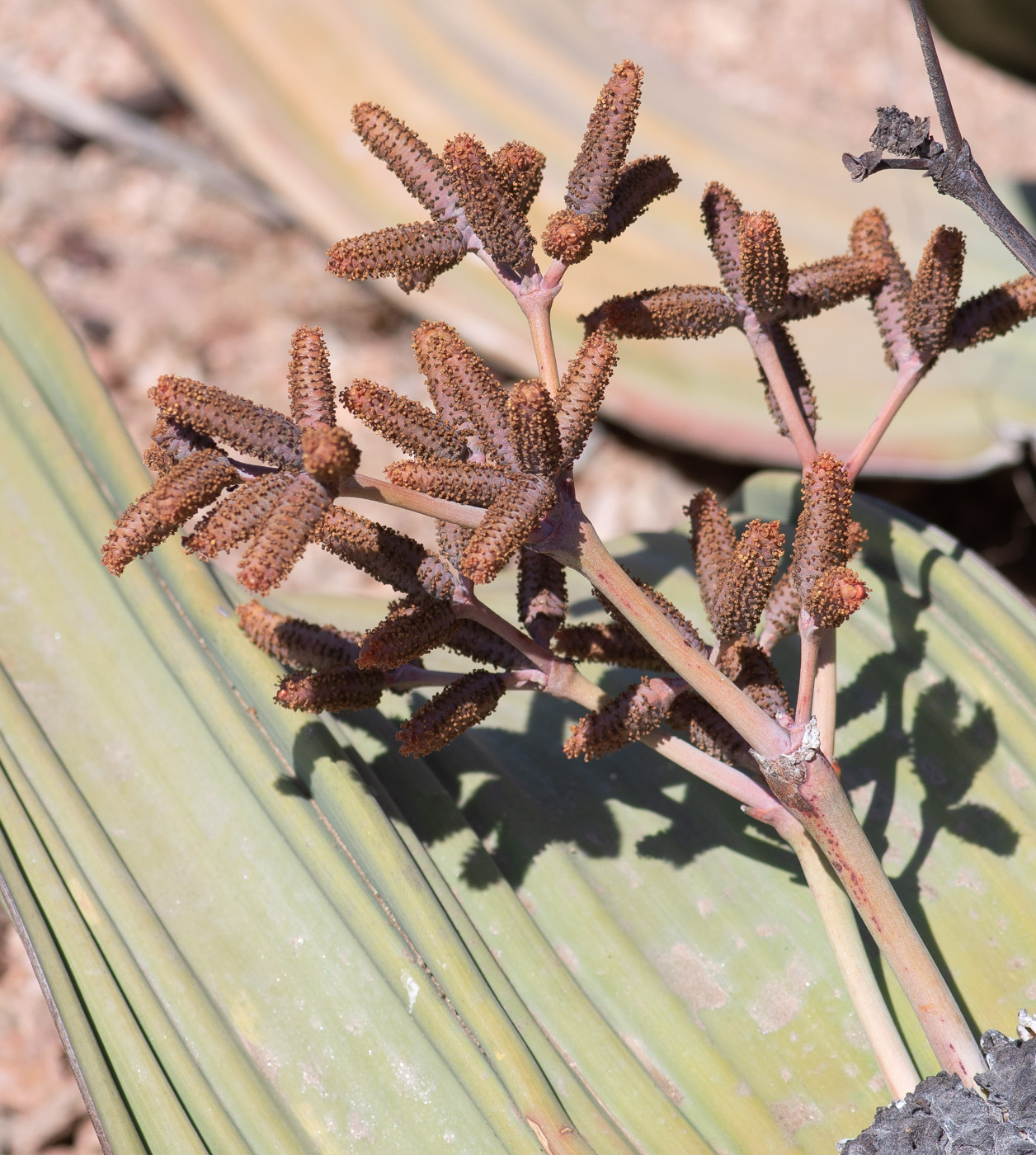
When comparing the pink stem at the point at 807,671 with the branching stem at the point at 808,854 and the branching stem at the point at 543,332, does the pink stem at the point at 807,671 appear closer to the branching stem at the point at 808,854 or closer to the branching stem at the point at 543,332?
the branching stem at the point at 808,854

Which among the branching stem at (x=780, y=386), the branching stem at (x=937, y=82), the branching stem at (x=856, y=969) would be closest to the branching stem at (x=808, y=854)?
the branching stem at (x=856, y=969)

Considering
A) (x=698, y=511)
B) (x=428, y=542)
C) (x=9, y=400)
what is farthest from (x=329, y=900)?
(x=428, y=542)

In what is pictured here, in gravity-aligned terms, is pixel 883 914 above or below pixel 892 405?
below

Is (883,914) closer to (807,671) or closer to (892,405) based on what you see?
(807,671)

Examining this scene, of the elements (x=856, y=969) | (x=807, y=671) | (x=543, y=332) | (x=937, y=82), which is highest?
(x=937, y=82)

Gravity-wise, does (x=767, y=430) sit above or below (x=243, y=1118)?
above

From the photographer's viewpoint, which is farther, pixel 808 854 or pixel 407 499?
pixel 808 854

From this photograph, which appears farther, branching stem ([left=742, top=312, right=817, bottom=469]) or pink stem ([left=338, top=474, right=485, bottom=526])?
branching stem ([left=742, top=312, right=817, bottom=469])

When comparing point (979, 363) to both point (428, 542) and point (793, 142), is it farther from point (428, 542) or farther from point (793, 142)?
point (428, 542)

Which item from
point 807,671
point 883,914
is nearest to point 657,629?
point 807,671

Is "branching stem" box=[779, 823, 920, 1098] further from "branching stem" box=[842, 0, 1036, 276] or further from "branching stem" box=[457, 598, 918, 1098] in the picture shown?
"branching stem" box=[842, 0, 1036, 276]

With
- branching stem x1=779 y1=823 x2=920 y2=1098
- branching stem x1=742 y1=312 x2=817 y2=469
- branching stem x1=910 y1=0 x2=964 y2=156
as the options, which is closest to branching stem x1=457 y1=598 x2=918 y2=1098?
branching stem x1=779 y1=823 x2=920 y2=1098
